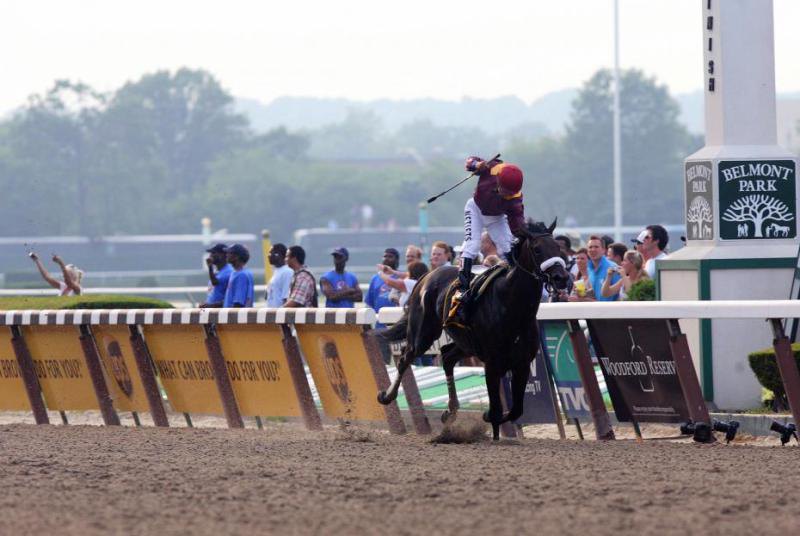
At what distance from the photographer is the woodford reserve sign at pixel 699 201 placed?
454 inches

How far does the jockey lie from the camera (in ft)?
30.2

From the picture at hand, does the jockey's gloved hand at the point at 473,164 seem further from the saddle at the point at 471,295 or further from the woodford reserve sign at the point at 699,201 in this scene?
the woodford reserve sign at the point at 699,201

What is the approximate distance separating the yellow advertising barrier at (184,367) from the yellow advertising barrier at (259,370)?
0.23 m

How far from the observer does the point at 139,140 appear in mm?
104750

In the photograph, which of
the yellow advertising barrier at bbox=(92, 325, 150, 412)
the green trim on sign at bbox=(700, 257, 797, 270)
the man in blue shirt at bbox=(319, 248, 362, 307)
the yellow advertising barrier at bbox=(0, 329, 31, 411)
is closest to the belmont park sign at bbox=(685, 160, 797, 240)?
the green trim on sign at bbox=(700, 257, 797, 270)

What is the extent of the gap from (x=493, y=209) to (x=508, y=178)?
341 mm

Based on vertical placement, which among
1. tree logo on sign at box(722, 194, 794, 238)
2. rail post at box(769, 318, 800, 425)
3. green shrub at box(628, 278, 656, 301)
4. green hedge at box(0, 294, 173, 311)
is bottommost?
rail post at box(769, 318, 800, 425)

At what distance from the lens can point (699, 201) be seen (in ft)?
38.4

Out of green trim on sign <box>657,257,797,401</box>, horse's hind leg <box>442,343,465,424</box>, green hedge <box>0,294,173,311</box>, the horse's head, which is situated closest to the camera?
the horse's head

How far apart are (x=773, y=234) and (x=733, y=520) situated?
6043 mm

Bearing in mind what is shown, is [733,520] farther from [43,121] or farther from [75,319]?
[43,121]

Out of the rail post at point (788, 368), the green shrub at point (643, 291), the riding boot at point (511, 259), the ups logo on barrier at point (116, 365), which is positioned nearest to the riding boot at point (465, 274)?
the riding boot at point (511, 259)

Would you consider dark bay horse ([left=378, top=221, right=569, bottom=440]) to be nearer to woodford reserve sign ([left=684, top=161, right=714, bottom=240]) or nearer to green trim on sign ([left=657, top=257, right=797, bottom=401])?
green trim on sign ([left=657, top=257, right=797, bottom=401])

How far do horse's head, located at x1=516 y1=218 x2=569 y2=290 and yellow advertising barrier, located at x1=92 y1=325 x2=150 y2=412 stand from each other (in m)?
4.12
